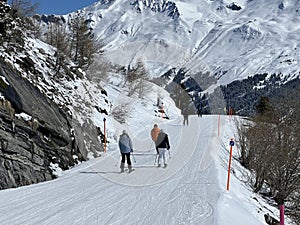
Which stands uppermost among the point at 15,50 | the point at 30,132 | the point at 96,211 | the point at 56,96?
the point at 15,50

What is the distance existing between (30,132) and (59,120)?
273cm

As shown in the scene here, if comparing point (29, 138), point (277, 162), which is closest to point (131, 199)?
point (29, 138)

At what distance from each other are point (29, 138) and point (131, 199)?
15.5 feet

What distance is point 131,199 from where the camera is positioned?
10.6 meters

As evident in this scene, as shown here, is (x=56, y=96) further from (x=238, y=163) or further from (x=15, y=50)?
(x=238, y=163)

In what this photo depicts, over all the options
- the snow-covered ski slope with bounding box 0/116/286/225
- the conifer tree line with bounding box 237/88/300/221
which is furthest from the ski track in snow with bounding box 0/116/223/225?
the conifer tree line with bounding box 237/88/300/221

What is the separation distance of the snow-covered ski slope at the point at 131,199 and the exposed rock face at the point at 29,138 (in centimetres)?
58

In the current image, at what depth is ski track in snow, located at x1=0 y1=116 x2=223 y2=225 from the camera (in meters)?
9.05

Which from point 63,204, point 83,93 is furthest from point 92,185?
point 83,93

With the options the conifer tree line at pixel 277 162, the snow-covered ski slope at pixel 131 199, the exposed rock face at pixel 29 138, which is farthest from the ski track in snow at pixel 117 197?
the conifer tree line at pixel 277 162

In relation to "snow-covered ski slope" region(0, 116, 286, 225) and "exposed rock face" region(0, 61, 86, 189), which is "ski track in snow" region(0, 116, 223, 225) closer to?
"snow-covered ski slope" region(0, 116, 286, 225)

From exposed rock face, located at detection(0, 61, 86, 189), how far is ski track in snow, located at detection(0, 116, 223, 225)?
0.59 meters

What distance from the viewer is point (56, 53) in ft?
79.8

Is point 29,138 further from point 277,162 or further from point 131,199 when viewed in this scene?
point 277,162
